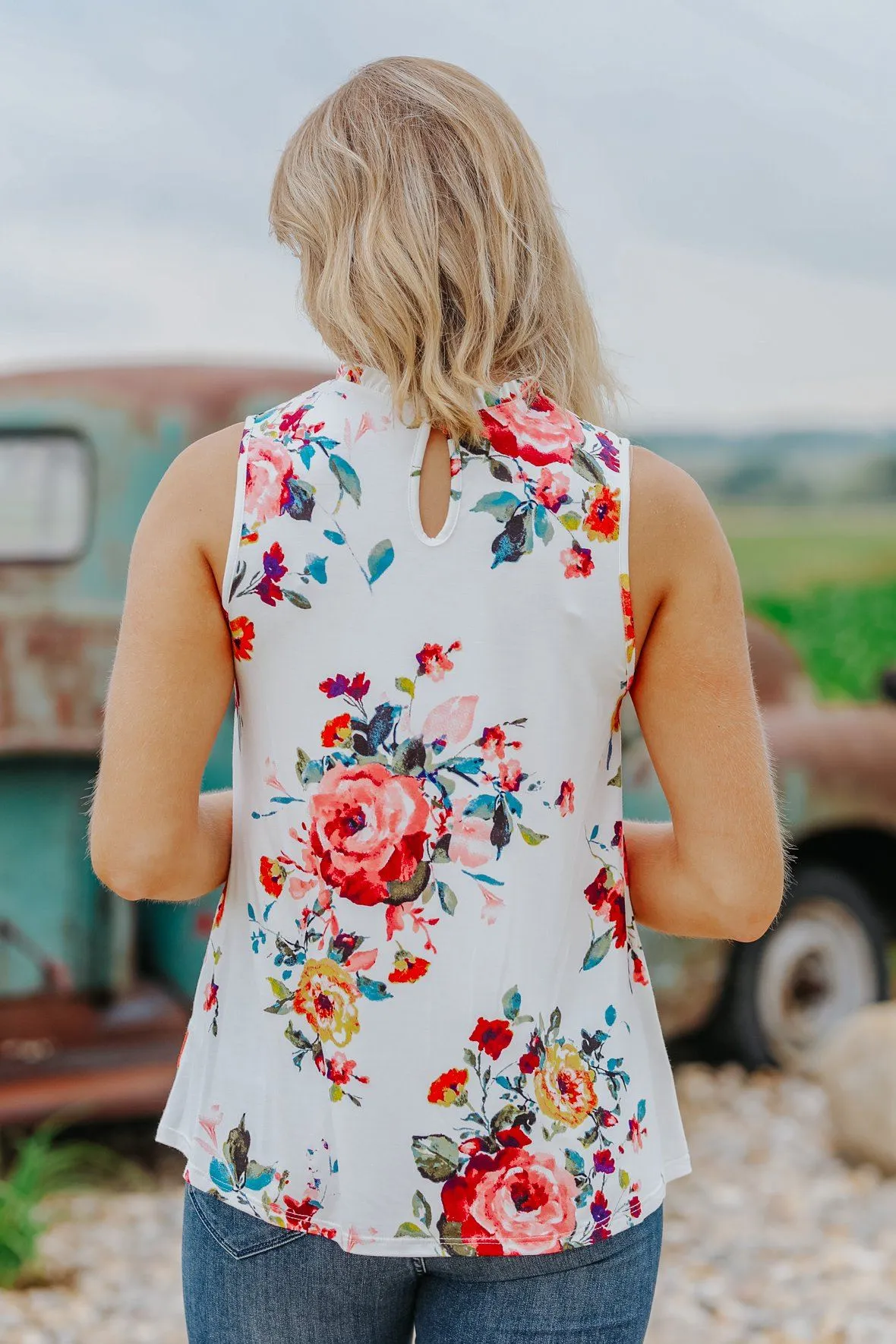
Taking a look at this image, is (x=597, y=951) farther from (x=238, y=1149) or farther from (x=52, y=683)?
(x=52, y=683)

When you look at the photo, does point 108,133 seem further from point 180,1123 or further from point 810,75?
point 180,1123

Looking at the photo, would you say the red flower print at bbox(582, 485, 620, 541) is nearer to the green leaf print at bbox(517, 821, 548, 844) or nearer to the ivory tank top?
the ivory tank top

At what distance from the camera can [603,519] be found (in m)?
1.05

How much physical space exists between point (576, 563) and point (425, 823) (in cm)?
24

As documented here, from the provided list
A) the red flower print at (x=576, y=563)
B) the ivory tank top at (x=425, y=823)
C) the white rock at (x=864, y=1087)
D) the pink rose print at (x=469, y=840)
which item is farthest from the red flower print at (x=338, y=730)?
the white rock at (x=864, y=1087)

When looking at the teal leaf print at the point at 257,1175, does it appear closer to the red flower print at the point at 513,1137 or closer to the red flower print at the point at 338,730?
the red flower print at the point at 513,1137

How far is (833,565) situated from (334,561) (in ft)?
10.7

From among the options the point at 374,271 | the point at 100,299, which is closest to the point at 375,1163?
the point at 374,271

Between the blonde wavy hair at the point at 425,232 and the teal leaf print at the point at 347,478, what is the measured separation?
0.07 m

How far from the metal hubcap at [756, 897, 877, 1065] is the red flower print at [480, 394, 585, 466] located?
3.00 meters

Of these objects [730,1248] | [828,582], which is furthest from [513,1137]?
[828,582]

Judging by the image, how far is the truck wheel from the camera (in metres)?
3.77

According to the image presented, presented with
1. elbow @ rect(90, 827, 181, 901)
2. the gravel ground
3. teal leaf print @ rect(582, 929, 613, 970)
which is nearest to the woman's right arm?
teal leaf print @ rect(582, 929, 613, 970)

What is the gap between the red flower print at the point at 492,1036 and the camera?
1.06 metres
